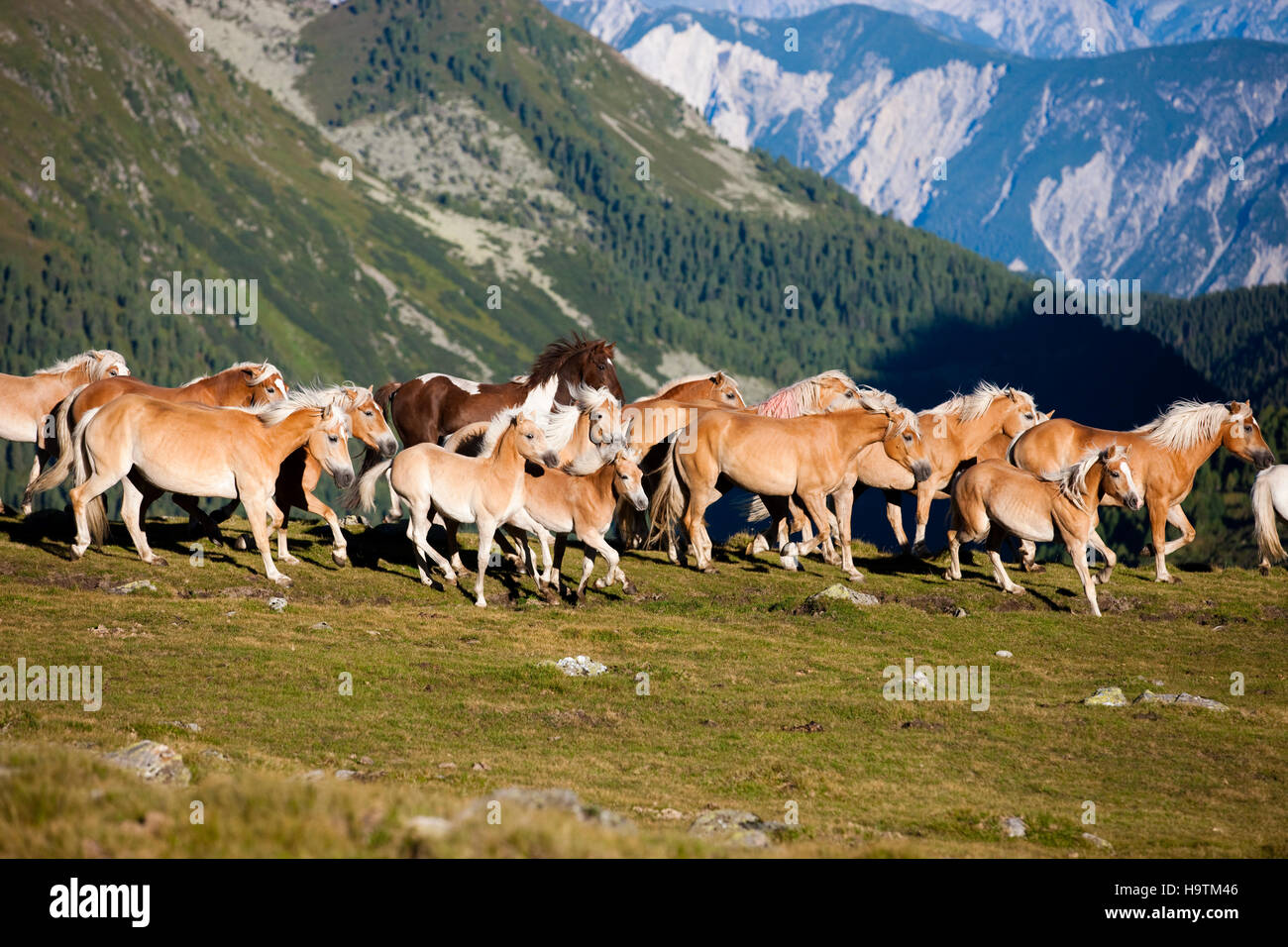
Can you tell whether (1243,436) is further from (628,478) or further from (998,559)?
(628,478)

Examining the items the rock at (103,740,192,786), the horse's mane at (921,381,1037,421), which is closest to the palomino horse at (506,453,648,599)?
the rock at (103,740,192,786)

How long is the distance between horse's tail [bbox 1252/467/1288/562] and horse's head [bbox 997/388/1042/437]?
4981 mm

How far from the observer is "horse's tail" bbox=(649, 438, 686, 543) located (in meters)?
26.2

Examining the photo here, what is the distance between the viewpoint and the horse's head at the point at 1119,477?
24094 mm

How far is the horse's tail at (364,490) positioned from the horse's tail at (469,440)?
119 cm

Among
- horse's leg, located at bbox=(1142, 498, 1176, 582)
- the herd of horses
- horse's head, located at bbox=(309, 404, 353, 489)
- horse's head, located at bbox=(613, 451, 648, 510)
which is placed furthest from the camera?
horse's leg, located at bbox=(1142, 498, 1176, 582)

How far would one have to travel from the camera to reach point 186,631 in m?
19.0

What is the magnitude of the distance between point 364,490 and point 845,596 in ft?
30.2

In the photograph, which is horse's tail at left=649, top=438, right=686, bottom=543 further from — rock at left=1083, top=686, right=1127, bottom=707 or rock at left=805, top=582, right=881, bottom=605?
rock at left=1083, top=686, right=1127, bottom=707

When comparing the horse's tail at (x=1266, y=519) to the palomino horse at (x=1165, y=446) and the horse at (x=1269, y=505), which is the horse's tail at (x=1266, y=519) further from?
the palomino horse at (x=1165, y=446)

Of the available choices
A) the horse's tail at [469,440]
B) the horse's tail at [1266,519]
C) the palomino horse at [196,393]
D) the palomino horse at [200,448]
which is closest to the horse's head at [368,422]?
the horse's tail at [469,440]

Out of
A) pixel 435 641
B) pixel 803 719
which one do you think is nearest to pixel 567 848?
pixel 803 719
